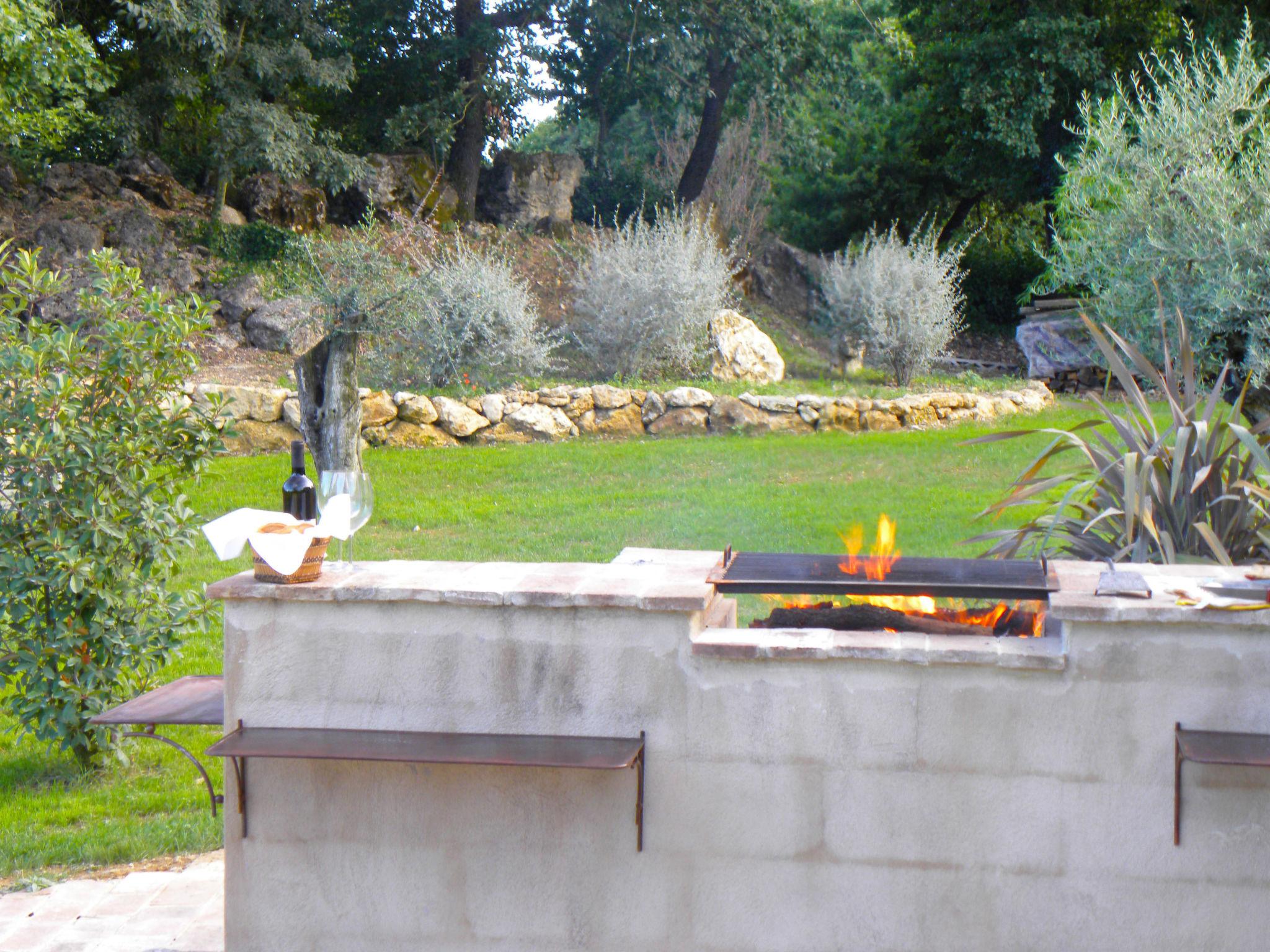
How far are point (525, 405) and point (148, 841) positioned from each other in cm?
693

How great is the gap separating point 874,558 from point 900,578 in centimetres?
19

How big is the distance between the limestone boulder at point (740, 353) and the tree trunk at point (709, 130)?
5179 millimetres

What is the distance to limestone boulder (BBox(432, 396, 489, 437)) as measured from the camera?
960cm

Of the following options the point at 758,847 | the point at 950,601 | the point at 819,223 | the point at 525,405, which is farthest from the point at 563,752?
the point at 819,223

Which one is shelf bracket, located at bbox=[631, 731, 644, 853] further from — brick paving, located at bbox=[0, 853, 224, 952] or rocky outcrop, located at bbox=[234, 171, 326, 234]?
rocky outcrop, located at bbox=[234, 171, 326, 234]

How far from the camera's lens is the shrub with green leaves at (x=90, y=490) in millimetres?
3258

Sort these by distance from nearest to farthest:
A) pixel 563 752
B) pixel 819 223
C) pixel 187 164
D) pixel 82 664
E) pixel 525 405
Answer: pixel 563 752
pixel 82 664
pixel 525 405
pixel 187 164
pixel 819 223

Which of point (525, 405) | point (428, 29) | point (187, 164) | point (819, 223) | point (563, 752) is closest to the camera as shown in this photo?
point (563, 752)

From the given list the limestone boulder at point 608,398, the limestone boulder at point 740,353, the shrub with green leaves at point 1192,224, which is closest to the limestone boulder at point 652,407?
the limestone boulder at point 608,398

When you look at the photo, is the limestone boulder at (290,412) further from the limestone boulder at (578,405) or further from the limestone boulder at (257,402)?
the limestone boulder at (578,405)

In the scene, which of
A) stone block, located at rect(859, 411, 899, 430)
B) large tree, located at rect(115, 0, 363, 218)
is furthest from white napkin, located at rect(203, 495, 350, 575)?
large tree, located at rect(115, 0, 363, 218)

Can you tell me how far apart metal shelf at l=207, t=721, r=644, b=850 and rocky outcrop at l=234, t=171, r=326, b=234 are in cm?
1315

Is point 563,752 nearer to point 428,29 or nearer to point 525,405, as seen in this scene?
point 525,405

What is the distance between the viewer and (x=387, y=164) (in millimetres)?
15172
